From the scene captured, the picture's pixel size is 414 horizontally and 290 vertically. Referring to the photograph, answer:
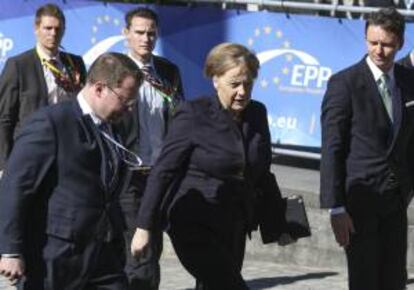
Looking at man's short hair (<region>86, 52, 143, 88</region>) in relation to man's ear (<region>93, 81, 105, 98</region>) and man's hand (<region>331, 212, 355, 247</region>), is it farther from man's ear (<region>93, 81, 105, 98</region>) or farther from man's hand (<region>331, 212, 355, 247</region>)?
man's hand (<region>331, 212, 355, 247</region>)

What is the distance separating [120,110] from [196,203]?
0.88m

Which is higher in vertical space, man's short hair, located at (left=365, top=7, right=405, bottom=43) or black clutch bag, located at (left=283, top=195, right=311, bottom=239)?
man's short hair, located at (left=365, top=7, right=405, bottom=43)

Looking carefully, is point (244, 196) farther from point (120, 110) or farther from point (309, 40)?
point (309, 40)

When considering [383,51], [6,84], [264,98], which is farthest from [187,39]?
[383,51]

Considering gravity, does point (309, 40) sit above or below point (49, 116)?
below

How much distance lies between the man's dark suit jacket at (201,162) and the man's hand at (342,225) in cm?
54

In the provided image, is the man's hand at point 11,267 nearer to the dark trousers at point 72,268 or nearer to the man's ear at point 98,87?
the dark trousers at point 72,268

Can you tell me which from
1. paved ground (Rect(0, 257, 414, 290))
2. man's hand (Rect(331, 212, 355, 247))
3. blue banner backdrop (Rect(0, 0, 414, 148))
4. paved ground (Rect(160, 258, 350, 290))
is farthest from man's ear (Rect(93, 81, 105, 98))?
blue banner backdrop (Rect(0, 0, 414, 148))

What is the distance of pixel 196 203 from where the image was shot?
6.51m

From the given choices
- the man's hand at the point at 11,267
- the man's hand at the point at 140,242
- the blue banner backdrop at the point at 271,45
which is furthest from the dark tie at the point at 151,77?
the blue banner backdrop at the point at 271,45

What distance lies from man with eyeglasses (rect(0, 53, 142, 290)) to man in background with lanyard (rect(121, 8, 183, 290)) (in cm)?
202

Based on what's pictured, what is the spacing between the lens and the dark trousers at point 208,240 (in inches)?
254

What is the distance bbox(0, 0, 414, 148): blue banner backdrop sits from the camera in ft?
37.2

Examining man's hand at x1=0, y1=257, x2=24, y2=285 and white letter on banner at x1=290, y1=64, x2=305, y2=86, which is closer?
man's hand at x1=0, y1=257, x2=24, y2=285
